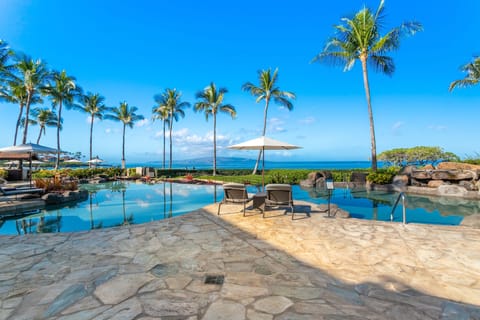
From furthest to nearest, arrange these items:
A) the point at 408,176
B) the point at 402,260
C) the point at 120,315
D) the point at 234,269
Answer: the point at 408,176 → the point at 402,260 → the point at 234,269 → the point at 120,315

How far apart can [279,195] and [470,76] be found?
19859 mm

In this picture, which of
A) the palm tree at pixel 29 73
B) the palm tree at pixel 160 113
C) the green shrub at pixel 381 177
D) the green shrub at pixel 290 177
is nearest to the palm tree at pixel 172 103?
the palm tree at pixel 160 113

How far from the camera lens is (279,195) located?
5.85 m

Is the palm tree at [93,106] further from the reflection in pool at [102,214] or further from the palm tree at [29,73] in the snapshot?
the reflection in pool at [102,214]

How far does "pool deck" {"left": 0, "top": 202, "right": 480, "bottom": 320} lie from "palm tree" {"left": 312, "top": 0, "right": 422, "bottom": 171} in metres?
10.7

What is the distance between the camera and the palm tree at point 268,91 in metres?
21.0

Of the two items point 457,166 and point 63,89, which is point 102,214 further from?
point 63,89

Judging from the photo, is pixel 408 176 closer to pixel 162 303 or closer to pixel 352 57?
pixel 352 57

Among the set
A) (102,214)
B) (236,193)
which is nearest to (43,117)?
(102,214)

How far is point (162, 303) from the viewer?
221 centimetres

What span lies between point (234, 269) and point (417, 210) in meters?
8.09

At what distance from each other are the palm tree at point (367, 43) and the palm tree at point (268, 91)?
23.3 feet

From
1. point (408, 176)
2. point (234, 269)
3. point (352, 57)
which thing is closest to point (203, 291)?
point (234, 269)

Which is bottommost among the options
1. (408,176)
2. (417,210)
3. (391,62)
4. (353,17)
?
(417,210)
